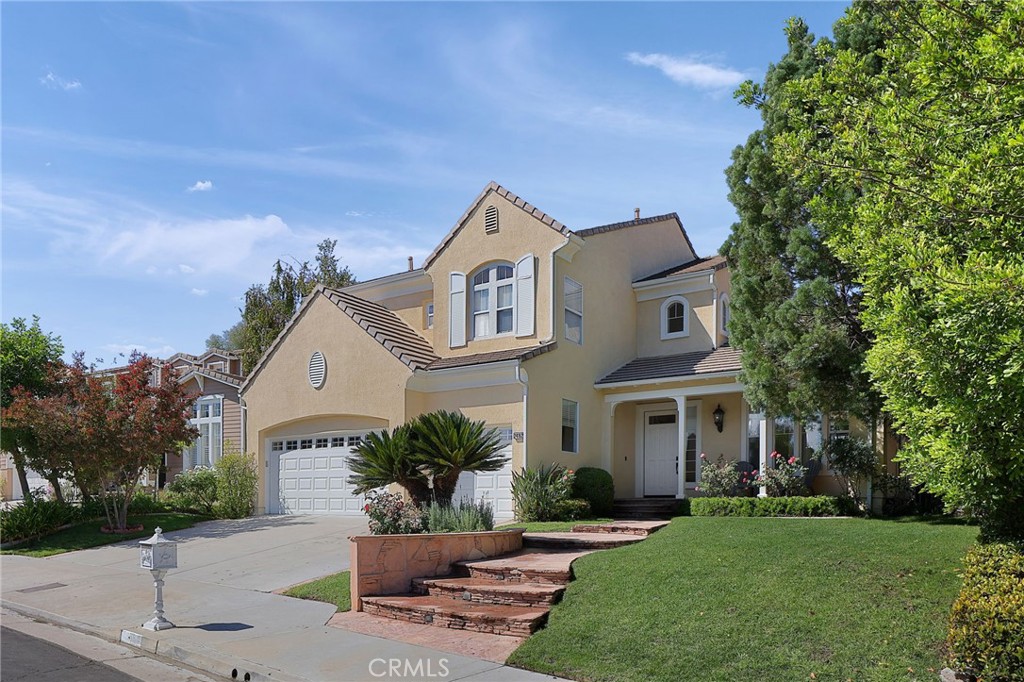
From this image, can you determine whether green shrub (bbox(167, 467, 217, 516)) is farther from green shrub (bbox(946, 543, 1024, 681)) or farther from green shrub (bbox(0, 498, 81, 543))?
green shrub (bbox(946, 543, 1024, 681))

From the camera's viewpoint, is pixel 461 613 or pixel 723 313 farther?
pixel 723 313

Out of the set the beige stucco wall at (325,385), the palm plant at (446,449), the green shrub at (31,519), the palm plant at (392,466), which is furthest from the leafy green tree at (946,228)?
the green shrub at (31,519)

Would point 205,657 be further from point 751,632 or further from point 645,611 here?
point 751,632

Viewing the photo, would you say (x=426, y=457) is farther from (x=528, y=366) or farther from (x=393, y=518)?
(x=528, y=366)

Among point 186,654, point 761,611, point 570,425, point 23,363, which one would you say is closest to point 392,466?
point 186,654

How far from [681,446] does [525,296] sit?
16.2 feet

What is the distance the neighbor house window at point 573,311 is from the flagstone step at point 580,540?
20.5 ft

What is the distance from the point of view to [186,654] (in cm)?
962

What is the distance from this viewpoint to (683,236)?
81.5 feet

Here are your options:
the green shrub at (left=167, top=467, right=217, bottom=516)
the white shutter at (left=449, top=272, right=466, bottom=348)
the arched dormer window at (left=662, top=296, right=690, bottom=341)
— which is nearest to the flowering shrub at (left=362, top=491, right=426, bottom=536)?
the white shutter at (left=449, top=272, right=466, bottom=348)

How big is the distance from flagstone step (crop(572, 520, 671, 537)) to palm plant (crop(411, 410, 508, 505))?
2370 millimetres

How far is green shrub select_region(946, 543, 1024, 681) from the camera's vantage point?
6.58m

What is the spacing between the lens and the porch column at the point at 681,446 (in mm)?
19312

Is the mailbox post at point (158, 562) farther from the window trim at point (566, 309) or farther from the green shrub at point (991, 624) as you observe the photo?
the window trim at point (566, 309)
